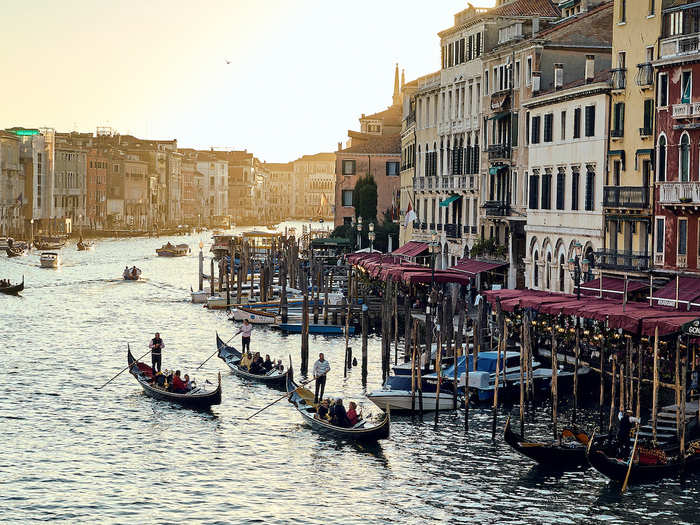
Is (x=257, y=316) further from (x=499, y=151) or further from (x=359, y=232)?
(x=359, y=232)

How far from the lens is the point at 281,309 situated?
1854 inches

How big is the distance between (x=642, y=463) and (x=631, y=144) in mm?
12988

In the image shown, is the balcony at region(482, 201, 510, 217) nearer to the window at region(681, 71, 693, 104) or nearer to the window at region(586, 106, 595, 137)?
the window at region(586, 106, 595, 137)

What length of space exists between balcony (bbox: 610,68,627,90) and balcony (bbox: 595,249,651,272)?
4.49 metres

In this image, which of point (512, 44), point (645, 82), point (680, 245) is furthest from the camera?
point (512, 44)

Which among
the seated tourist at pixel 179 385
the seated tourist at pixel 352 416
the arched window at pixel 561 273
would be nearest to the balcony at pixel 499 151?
the arched window at pixel 561 273

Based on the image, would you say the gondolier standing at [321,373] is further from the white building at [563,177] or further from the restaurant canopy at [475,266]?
the restaurant canopy at [475,266]

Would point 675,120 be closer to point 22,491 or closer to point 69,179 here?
point 22,491

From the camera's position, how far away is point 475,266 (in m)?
45.1

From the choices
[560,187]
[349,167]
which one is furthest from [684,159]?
[349,167]

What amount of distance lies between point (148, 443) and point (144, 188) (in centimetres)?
14332

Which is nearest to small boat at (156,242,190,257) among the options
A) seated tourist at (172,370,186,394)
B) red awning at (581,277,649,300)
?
red awning at (581,277,649,300)

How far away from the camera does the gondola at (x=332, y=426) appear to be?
84.3ft

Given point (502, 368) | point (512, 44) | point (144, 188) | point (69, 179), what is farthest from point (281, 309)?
point (144, 188)
